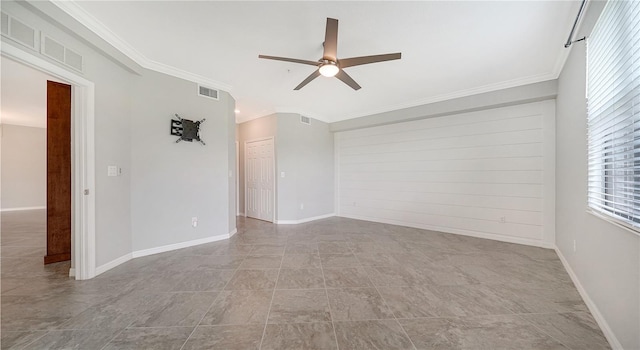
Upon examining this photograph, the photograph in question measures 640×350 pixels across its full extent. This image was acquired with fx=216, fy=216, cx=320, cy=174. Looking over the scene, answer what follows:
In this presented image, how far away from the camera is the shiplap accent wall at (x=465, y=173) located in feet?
11.6

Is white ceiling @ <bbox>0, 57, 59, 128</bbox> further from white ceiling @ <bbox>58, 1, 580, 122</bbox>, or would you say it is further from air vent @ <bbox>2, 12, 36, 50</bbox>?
white ceiling @ <bbox>58, 1, 580, 122</bbox>

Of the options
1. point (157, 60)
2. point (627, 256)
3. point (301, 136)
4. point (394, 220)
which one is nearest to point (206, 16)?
point (157, 60)

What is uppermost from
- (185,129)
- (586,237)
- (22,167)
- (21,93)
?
(21,93)

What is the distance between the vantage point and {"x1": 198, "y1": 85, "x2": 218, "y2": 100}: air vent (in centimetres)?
356

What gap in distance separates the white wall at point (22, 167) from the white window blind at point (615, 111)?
42.7ft

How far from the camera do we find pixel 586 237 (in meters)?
2.06

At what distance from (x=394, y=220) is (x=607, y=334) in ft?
11.8

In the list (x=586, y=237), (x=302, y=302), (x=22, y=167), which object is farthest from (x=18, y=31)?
(x=22, y=167)

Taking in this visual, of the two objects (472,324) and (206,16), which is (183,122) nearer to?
(206,16)

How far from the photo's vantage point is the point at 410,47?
8.64ft

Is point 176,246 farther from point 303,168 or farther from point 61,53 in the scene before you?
point 303,168

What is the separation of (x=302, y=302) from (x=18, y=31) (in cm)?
330

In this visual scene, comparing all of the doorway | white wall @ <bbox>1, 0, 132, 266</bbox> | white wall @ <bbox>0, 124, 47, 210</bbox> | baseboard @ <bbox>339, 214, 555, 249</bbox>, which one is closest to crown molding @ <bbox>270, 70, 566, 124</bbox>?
baseboard @ <bbox>339, 214, 555, 249</bbox>

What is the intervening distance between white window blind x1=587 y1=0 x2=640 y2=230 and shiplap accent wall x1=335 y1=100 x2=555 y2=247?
1880mm
